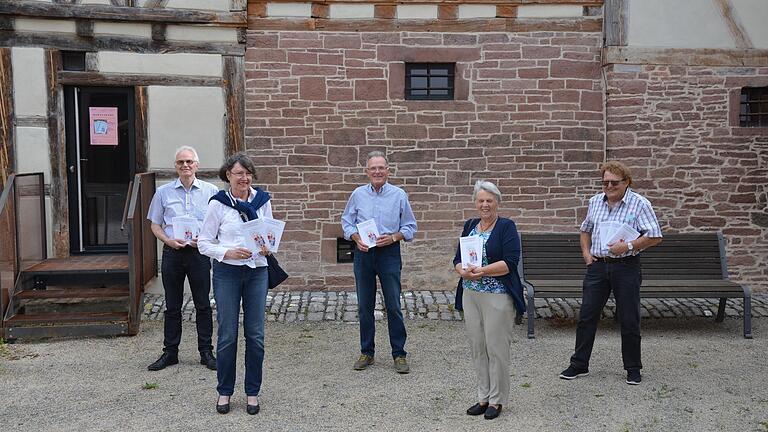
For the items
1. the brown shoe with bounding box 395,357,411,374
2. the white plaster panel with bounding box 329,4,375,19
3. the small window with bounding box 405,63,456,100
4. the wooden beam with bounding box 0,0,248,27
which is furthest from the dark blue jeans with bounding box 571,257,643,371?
the wooden beam with bounding box 0,0,248,27

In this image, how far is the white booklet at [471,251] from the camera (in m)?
4.68

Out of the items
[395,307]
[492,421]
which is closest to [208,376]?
[395,307]

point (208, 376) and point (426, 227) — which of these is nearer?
point (208, 376)

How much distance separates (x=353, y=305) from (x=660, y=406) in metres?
3.75

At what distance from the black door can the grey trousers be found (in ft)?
17.0

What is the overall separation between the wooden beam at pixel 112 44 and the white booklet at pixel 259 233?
4.26m

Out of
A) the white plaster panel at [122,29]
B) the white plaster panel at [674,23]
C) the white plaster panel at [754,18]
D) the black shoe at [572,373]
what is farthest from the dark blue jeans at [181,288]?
the white plaster panel at [754,18]

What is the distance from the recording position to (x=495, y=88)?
8742 mm

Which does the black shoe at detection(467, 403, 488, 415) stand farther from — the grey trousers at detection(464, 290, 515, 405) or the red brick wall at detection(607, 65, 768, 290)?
the red brick wall at detection(607, 65, 768, 290)

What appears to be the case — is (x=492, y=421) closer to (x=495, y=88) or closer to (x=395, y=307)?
(x=395, y=307)

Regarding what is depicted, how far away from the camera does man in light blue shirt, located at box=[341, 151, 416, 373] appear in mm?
5824

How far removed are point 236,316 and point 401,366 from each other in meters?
1.59

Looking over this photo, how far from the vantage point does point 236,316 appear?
4.85 metres

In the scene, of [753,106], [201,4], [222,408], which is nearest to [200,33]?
[201,4]
